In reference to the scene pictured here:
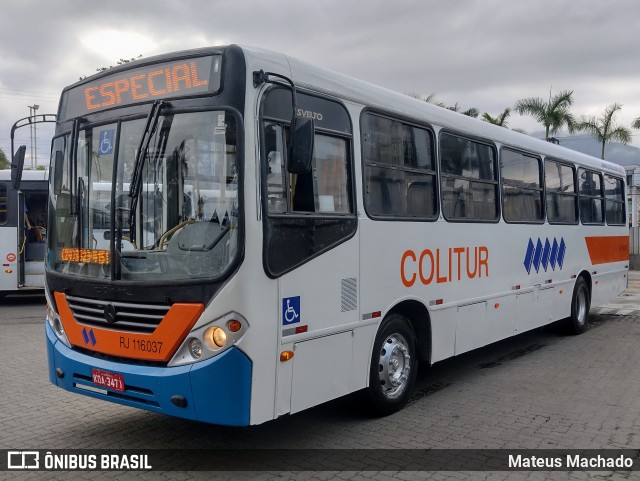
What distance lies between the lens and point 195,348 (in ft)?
14.7

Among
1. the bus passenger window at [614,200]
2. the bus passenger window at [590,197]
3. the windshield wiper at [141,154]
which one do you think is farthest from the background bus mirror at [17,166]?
the bus passenger window at [614,200]

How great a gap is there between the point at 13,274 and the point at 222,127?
11993 millimetres

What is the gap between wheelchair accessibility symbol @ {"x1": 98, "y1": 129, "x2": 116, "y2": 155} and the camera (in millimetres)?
5066

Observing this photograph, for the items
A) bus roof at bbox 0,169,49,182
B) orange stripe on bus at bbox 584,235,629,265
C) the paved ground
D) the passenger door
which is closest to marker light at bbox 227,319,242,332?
the passenger door

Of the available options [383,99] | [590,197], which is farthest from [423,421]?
[590,197]

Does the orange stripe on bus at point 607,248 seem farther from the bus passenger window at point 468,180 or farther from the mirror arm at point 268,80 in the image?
the mirror arm at point 268,80

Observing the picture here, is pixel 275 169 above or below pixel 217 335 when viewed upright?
above

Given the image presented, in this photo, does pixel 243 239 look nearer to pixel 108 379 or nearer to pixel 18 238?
pixel 108 379

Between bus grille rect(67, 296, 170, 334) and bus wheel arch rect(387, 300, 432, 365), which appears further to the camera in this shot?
bus wheel arch rect(387, 300, 432, 365)

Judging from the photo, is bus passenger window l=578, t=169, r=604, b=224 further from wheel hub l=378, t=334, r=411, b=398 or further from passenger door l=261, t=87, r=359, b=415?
passenger door l=261, t=87, r=359, b=415

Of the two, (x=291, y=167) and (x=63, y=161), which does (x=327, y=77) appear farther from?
(x=63, y=161)

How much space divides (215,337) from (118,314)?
90 centimetres

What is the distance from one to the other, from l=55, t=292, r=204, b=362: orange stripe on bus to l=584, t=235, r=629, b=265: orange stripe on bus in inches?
341

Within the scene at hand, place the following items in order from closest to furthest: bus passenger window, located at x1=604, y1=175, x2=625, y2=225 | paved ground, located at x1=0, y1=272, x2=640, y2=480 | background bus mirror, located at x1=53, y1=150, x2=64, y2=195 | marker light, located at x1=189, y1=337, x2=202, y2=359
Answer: marker light, located at x1=189, y1=337, x2=202, y2=359, paved ground, located at x1=0, y1=272, x2=640, y2=480, background bus mirror, located at x1=53, y1=150, x2=64, y2=195, bus passenger window, located at x1=604, y1=175, x2=625, y2=225
